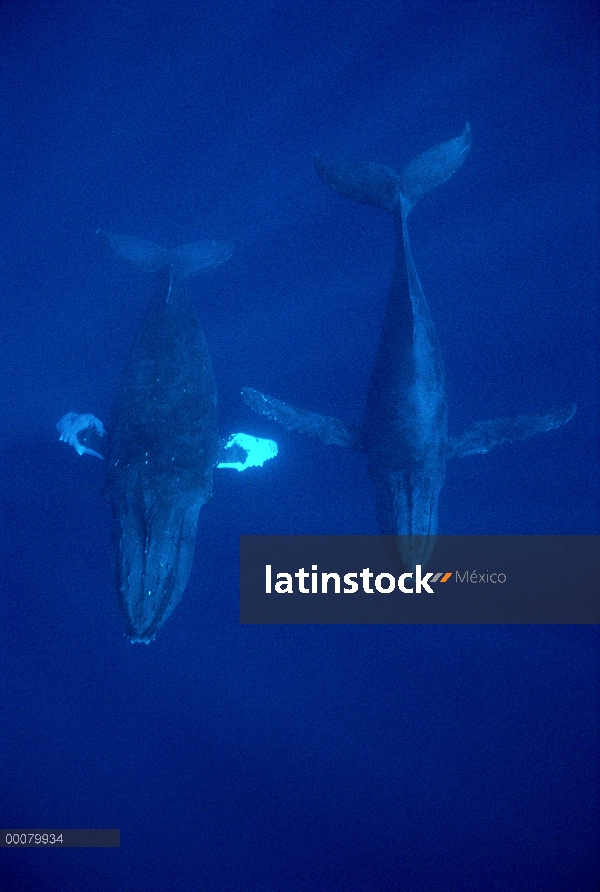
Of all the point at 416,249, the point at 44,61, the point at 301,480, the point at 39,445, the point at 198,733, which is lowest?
the point at 198,733

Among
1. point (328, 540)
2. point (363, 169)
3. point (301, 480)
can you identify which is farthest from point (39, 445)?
point (363, 169)

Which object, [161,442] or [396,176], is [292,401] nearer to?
[161,442]

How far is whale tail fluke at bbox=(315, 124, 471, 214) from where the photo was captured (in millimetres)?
11539

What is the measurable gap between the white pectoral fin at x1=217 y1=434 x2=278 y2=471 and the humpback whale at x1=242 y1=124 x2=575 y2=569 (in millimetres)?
717

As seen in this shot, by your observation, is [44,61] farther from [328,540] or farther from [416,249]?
[328,540]

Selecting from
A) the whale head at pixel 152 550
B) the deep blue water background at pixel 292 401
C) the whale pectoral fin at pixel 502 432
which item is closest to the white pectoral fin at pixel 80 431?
the deep blue water background at pixel 292 401

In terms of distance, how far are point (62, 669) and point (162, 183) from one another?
37.4 feet

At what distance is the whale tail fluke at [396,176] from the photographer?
1154 cm

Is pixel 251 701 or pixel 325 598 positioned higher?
pixel 325 598

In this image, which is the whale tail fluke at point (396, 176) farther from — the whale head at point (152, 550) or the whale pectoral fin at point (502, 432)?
the whale head at point (152, 550)

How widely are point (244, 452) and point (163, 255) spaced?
4.73 m

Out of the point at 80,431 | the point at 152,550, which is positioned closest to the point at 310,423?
the point at 152,550

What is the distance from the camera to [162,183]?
47.6 ft

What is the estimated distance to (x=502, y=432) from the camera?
38.1 feet
